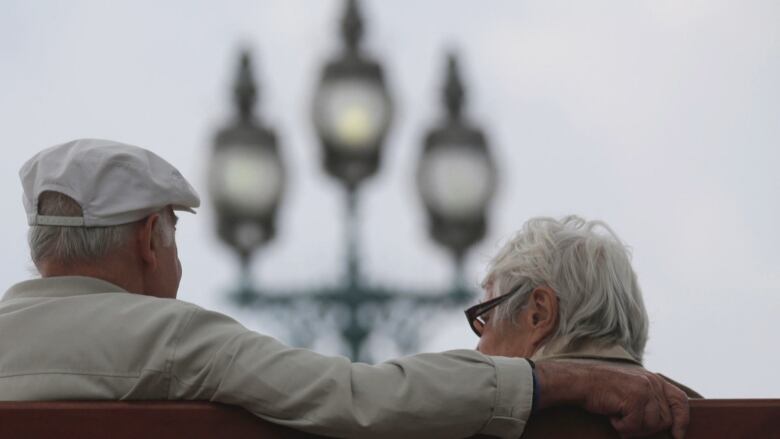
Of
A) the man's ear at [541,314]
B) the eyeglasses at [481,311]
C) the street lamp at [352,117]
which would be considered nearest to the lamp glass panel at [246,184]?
the street lamp at [352,117]

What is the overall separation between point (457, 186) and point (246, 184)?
1031mm

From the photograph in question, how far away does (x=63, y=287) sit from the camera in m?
3.41

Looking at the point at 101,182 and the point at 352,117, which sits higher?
the point at 101,182

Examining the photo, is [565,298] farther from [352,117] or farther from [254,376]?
[352,117]

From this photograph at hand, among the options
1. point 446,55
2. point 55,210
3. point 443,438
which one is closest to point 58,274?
point 55,210

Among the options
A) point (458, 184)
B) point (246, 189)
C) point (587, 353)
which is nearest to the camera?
point (587, 353)

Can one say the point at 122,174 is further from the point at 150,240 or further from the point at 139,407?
the point at 139,407

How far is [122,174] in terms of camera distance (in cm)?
352

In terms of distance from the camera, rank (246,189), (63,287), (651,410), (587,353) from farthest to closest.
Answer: (246,189), (587,353), (63,287), (651,410)

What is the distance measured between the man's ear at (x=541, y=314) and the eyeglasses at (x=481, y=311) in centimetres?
6

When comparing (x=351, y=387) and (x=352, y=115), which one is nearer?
(x=351, y=387)

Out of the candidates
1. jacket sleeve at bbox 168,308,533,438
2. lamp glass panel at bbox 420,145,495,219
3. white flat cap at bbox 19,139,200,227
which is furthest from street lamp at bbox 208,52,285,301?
jacket sleeve at bbox 168,308,533,438

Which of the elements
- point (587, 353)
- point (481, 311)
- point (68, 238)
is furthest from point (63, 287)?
point (587, 353)

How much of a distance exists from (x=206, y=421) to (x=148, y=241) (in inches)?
25.6
